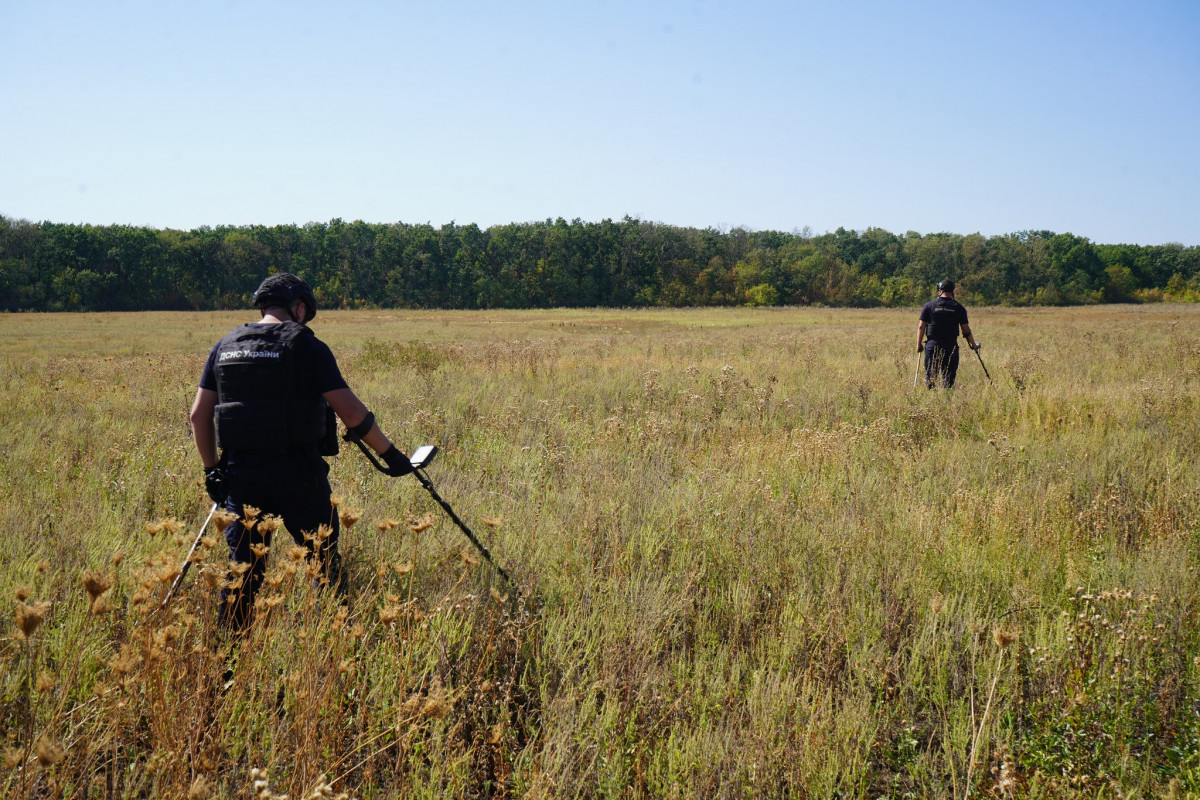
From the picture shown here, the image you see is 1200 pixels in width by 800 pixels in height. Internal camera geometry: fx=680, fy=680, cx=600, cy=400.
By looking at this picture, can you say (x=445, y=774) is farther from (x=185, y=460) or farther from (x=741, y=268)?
(x=741, y=268)

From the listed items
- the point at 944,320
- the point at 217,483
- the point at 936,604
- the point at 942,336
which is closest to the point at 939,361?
the point at 942,336

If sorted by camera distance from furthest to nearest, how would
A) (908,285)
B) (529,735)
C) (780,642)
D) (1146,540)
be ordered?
1. (908,285)
2. (1146,540)
3. (780,642)
4. (529,735)

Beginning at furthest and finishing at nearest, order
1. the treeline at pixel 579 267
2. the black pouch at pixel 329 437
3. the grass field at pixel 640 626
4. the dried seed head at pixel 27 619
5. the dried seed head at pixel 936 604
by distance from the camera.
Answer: the treeline at pixel 579 267, the black pouch at pixel 329 437, the dried seed head at pixel 936 604, the grass field at pixel 640 626, the dried seed head at pixel 27 619

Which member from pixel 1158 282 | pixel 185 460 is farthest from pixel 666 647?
pixel 1158 282

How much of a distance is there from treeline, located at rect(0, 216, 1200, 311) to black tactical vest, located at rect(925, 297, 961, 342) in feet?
259

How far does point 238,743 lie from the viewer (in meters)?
2.38

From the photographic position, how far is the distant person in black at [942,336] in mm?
10586

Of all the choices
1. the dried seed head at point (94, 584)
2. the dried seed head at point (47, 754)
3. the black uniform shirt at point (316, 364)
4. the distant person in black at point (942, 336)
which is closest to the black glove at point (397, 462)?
the black uniform shirt at point (316, 364)

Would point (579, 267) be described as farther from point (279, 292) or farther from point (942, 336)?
point (279, 292)

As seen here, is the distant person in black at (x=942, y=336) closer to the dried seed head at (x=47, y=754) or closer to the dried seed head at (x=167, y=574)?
the dried seed head at (x=167, y=574)

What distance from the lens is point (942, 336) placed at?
10.7 meters

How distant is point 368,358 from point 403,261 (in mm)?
83214

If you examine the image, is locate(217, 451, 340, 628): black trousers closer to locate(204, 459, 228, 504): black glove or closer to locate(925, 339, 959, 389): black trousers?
locate(204, 459, 228, 504): black glove

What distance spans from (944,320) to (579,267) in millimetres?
87401
